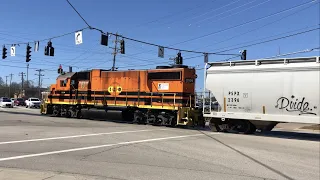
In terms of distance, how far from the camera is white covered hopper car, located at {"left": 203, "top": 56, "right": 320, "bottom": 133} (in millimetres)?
14828

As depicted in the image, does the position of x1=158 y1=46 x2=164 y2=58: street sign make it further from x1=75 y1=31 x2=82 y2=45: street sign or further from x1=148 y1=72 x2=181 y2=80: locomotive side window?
x1=75 y1=31 x2=82 y2=45: street sign

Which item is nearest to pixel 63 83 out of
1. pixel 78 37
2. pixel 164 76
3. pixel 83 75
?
pixel 83 75

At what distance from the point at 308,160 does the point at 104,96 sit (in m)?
17.0

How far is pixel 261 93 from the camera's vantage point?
16.0 m

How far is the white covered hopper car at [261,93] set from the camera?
14828mm

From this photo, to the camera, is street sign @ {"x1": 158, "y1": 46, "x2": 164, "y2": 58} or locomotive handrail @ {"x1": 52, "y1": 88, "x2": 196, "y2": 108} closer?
locomotive handrail @ {"x1": 52, "y1": 88, "x2": 196, "y2": 108}

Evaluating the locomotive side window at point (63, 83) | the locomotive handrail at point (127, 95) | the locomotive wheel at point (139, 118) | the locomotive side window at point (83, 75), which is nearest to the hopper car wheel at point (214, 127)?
the locomotive handrail at point (127, 95)

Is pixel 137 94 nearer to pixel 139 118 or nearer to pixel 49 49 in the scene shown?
pixel 139 118

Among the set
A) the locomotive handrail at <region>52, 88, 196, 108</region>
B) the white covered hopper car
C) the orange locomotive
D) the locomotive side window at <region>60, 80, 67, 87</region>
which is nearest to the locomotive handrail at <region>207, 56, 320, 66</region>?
the white covered hopper car

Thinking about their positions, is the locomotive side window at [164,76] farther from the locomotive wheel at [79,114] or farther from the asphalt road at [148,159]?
the locomotive wheel at [79,114]

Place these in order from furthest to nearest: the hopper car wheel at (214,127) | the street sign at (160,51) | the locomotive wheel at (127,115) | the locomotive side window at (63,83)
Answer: the street sign at (160,51) → the locomotive side window at (63,83) → the locomotive wheel at (127,115) → the hopper car wheel at (214,127)

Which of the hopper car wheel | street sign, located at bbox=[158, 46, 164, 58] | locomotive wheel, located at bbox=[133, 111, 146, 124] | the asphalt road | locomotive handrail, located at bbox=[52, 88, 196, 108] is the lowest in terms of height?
the asphalt road

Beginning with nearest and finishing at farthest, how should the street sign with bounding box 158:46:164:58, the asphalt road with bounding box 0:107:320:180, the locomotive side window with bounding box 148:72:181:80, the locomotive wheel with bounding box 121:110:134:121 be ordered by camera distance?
the asphalt road with bounding box 0:107:320:180
the locomotive side window with bounding box 148:72:181:80
the locomotive wheel with bounding box 121:110:134:121
the street sign with bounding box 158:46:164:58

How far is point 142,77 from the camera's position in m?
22.1
